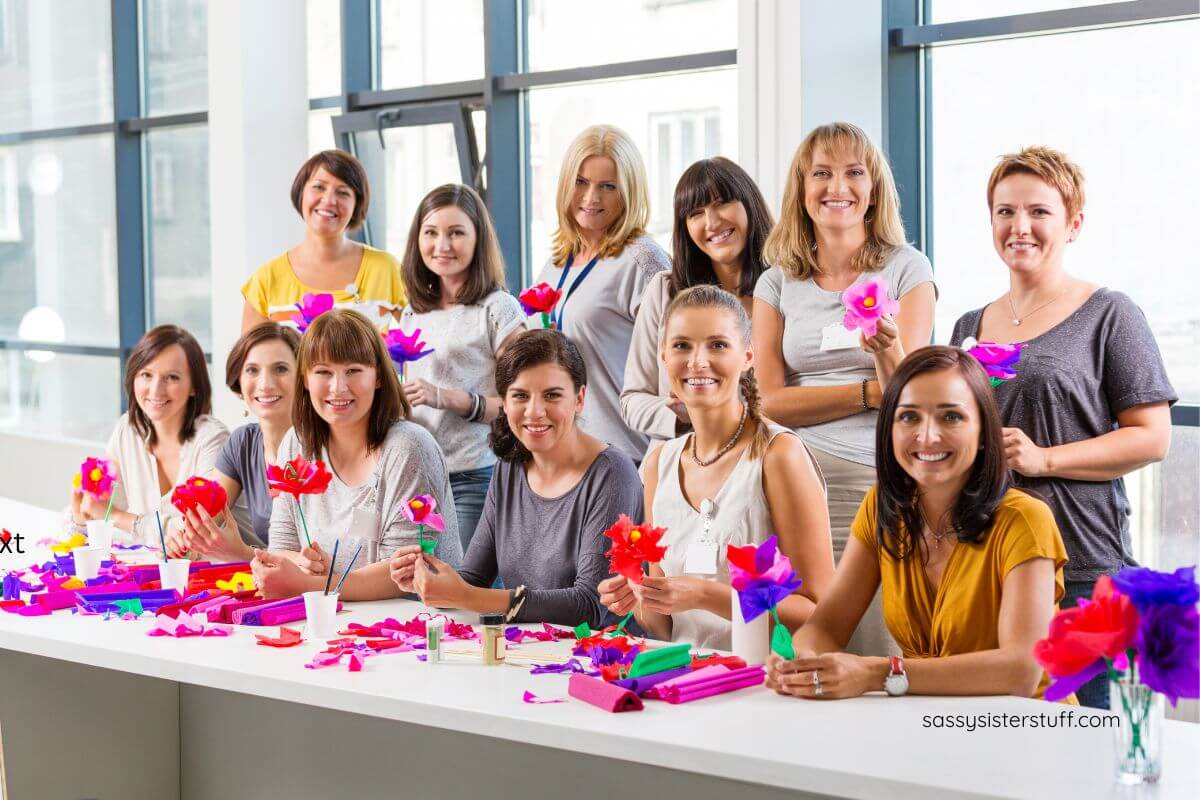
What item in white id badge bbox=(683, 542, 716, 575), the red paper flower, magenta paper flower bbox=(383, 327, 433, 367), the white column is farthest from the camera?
the white column

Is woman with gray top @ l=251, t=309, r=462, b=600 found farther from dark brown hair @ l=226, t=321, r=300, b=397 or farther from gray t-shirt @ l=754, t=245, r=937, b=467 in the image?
gray t-shirt @ l=754, t=245, r=937, b=467

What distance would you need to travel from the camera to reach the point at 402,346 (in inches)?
133

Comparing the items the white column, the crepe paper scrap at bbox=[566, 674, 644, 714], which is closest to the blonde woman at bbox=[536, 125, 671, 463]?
the crepe paper scrap at bbox=[566, 674, 644, 714]

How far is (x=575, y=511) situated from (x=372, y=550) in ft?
1.72

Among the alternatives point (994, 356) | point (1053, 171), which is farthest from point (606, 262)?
point (994, 356)

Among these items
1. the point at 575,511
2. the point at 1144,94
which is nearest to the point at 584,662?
the point at 575,511

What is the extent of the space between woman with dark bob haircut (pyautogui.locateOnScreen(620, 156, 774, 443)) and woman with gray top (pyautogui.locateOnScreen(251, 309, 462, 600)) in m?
0.58

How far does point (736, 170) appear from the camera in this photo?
3.27 meters

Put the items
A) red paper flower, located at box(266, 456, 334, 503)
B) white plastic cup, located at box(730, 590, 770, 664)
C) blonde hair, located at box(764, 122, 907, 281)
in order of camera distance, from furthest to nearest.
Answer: blonde hair, located at box(764, 122, 907, 281) < red paper flower, located at box(266, 456, 334, 503) < white plastic cup, located at box(730, 590, 770, 664)

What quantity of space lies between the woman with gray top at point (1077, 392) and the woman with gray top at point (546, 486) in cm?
87

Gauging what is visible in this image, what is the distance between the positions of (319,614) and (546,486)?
643mm

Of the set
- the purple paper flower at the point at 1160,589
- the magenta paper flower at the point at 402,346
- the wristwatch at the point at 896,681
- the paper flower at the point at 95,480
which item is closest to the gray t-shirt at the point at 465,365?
the magenta paper flower at the point at 402,346

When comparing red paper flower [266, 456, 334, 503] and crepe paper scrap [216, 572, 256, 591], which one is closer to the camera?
red paper flower [266, 456, 334, 503]

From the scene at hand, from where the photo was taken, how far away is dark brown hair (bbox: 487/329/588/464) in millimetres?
2891
